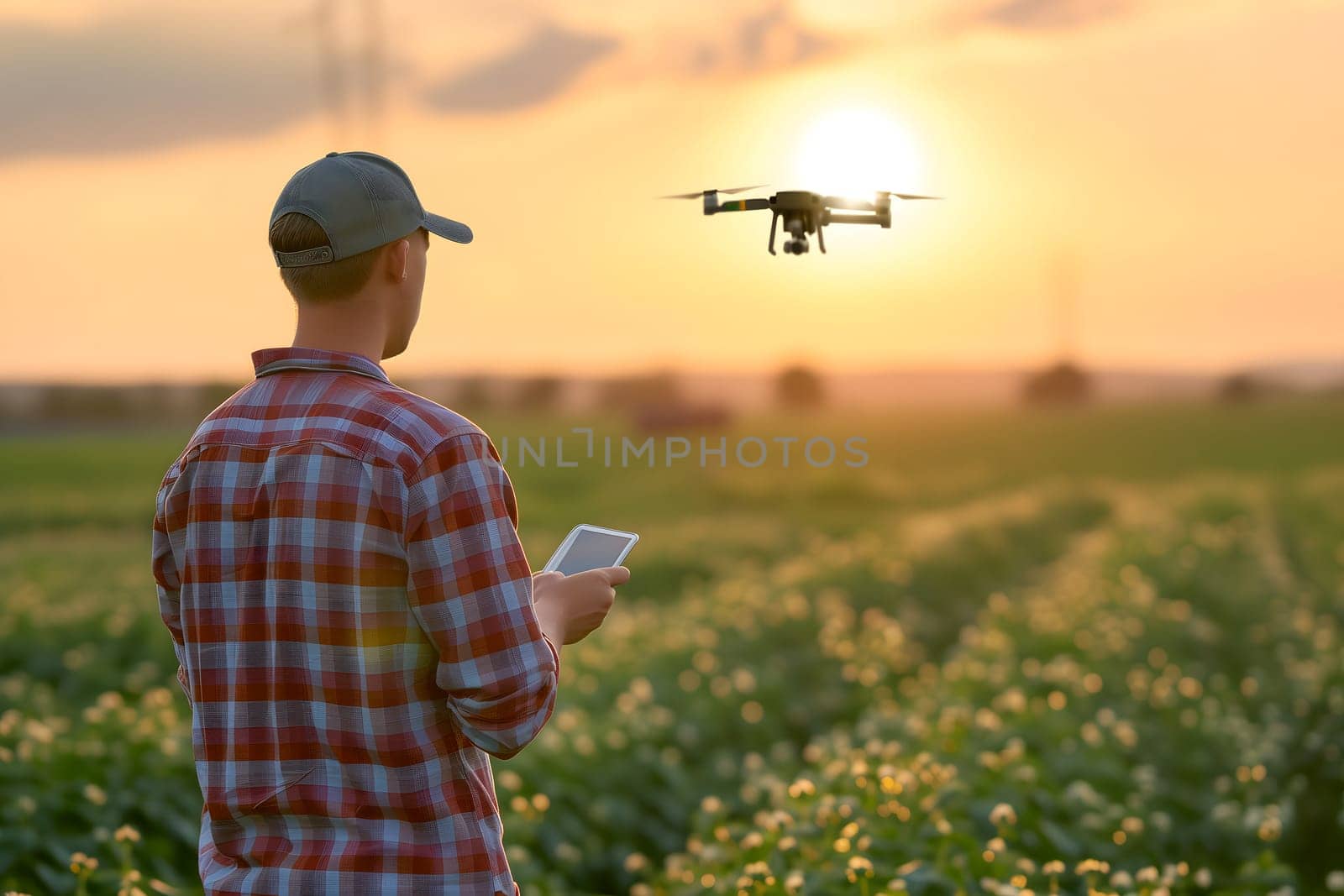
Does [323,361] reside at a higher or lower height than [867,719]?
higher

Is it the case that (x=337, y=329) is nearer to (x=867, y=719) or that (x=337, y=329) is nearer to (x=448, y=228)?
(x=448, y=228)

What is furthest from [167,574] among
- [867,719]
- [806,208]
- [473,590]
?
[867,719]

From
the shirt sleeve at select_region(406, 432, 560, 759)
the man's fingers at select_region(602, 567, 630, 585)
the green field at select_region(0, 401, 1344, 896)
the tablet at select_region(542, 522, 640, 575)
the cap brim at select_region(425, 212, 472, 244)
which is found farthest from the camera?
the green field at select_region(0, 401, 1344, 896)

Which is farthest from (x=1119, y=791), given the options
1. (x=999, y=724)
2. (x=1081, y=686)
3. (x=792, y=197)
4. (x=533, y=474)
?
(x=533, y=474)

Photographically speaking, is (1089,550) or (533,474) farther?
(533,474)

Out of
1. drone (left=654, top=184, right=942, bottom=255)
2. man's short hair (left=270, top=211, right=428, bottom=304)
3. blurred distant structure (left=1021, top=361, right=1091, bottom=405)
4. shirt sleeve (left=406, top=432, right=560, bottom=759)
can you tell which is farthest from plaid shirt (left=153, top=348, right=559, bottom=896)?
blurred distant structure (left=1021, top=361, right=1091, bottom=405)

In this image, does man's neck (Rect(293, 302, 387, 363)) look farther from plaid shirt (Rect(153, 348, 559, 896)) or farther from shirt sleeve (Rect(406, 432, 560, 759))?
shirt sleeve (Rect(406, 432, 560, 759))

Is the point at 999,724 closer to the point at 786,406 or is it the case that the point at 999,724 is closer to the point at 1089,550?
the point at 1089,550
